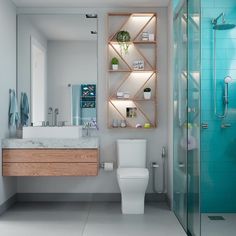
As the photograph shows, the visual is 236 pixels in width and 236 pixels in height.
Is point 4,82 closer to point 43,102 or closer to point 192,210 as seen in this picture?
point 43,102

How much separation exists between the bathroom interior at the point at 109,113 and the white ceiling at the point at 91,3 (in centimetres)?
3

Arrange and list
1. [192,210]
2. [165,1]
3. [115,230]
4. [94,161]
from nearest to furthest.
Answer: [192,210], [115,230], [94,161], [165,1]

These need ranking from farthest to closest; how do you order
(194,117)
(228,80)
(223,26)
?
(228,80)
(223,26)
(194,117)

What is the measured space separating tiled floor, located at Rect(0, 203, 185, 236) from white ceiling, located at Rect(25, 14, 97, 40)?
2267 millimetres

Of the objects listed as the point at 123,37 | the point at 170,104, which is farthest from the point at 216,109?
the point at 123,37

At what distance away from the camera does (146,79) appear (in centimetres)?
505

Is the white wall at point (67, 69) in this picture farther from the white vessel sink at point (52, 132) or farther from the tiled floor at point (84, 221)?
the tiled floor at point (84, 221)

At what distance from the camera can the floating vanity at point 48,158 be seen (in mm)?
4391

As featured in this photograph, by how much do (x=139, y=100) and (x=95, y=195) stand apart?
143cm

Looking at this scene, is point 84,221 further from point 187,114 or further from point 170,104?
point 170,104

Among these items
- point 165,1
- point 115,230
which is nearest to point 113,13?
point 165,1

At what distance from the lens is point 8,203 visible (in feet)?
15.3

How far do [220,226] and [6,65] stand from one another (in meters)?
3.12

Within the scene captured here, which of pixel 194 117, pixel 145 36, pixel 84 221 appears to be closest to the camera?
pixel 194 117
